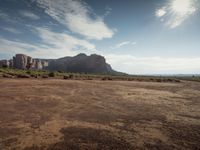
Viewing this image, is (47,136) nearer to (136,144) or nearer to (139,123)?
(136,144)

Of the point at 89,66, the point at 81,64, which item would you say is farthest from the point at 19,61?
the point at 89,66

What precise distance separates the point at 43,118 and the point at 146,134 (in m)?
4.78

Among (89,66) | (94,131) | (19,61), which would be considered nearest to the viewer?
(94,131)

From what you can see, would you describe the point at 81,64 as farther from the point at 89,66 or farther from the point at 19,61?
the point at 19,61

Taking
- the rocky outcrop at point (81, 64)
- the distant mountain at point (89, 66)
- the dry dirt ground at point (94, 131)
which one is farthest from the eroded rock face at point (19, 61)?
the dry dirt ground at point (94, 131)

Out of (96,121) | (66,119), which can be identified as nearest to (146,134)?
(96,121)

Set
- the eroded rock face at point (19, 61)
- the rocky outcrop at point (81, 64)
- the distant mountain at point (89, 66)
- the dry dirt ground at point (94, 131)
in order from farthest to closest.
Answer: the distant mountain at point (89, 66)
the rocky outcrop at point (81, 64)
the eroded rock face at point (19, 61)
the dry dirt ground at point (94, 131)

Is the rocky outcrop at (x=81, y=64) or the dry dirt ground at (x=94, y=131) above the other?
the rocky outcrop at (x=81, y=64)

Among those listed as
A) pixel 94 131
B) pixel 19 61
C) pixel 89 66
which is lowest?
pixel 94 131

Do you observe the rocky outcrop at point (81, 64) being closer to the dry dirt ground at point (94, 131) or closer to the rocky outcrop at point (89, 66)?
the rocky outcrop at point (89, 66)

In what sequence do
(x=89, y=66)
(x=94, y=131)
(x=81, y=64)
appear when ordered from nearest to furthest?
(x=94, y=131) < (x=89, y=66) < (x=81, y=64)

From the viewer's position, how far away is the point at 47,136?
→ 5.15 meters

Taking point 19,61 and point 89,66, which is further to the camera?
point 89,66

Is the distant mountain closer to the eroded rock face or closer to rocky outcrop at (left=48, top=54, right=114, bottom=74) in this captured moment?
rocky outcrop at (left=48, top=54, right=114, bottom=74)
